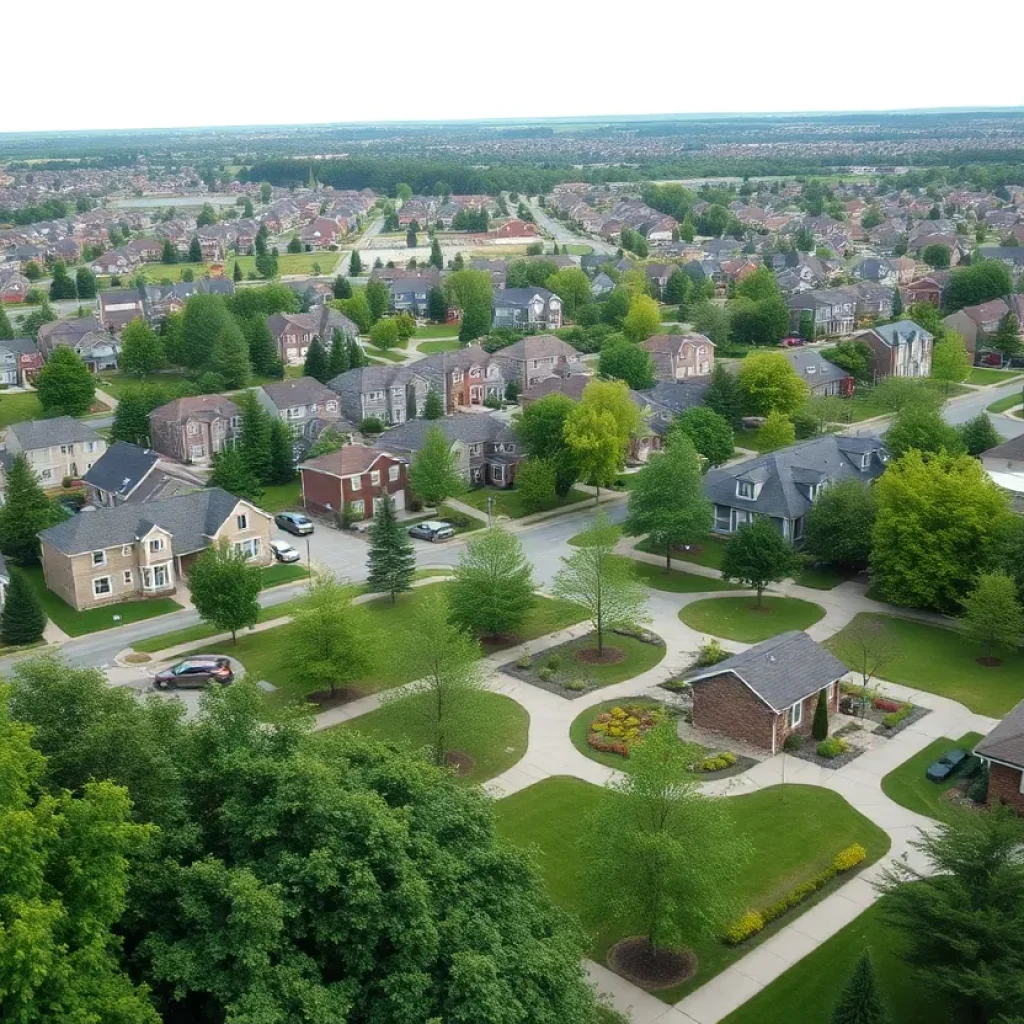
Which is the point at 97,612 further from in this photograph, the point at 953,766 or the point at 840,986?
the point at 840,986

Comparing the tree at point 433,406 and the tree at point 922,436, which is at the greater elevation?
the tree at point 922,436

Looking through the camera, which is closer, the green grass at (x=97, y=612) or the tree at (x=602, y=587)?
the tree at (x=602, y=587)

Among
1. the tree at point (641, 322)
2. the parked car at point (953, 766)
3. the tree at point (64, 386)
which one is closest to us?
the parked car at point (953, 766)

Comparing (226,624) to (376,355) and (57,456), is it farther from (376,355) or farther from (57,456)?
(376,355)

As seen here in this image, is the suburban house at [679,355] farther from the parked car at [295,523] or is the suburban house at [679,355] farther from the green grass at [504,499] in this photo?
the parked car at [295,523]

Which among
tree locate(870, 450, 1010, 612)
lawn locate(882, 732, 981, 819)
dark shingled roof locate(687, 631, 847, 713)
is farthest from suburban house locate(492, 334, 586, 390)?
lawn locate(882, 732, 981, 819)

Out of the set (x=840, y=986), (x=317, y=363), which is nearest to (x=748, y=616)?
(x=840, y=986)

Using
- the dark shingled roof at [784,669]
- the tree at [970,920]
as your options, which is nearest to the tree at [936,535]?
the dark shingled roof at [784,669]
